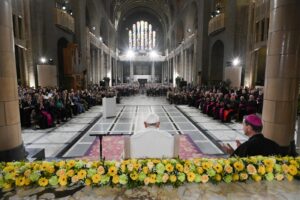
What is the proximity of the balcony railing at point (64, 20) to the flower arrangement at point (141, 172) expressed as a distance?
52.8 ft

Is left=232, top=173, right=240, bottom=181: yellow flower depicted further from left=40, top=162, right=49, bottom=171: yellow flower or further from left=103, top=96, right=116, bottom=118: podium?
left=103, top=96, right=116, bottom=118: podium

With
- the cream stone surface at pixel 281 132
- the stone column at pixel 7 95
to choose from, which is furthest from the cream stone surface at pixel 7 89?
the cream stone surface at pixel 281 132

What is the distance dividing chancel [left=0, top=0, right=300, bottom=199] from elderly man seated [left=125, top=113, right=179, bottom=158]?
17mm

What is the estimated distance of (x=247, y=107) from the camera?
10211mm

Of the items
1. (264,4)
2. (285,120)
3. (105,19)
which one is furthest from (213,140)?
(105,19)

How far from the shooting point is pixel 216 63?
68.9 feet

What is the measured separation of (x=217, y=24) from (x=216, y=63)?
408 centimetres

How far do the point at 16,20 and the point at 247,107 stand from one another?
14.6 m

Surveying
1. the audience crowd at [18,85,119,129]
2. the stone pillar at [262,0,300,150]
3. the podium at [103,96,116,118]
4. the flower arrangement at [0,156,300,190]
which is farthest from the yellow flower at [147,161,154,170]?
the podium at [103,96,116,118]

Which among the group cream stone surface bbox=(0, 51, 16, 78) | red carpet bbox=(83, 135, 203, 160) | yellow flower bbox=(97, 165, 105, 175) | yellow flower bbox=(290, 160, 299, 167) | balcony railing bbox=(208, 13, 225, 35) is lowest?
red carpet bbox=(83, 135, 203, 160)

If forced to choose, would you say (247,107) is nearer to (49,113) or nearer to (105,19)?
(49,113)

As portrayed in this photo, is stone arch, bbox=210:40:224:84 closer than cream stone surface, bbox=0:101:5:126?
No

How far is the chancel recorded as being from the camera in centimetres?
276

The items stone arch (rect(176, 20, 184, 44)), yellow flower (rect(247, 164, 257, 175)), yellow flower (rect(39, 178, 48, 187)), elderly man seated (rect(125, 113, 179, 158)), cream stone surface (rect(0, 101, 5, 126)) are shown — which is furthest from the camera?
stone arch (rect(176, 20, 184, 44))
